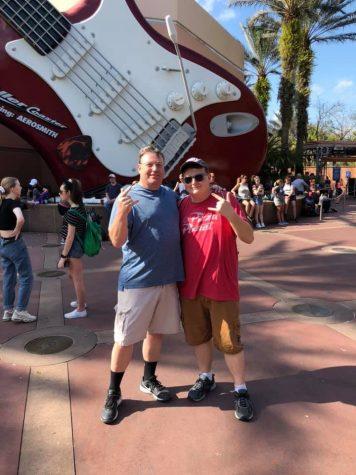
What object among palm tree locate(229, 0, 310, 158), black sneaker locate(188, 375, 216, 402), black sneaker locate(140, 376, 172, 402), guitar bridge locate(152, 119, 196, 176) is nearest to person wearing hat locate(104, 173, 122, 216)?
guitar bridge locate(152, 119, 196, 176)

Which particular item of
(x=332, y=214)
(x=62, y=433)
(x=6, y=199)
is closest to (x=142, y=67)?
(x=332, y=214)

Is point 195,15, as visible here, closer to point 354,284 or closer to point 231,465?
point 354,284

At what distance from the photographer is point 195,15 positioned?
19.1 m

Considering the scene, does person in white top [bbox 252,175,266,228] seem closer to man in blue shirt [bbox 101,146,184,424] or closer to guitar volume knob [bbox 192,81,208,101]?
guitar volume knob [bbox 192,81,208,101]

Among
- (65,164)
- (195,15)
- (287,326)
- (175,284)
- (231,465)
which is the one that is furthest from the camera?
(195,15)

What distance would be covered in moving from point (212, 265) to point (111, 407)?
3.89ft

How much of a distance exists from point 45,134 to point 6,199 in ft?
25.7

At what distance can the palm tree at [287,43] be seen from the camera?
825 inches

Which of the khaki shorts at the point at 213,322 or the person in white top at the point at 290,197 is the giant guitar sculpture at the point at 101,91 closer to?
the person in white top at the point at 290,197

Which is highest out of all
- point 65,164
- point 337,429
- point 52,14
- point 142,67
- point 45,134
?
point 52,14

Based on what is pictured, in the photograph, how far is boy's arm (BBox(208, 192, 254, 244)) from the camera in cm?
255

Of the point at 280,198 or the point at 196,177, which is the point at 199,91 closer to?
the point at 280,198

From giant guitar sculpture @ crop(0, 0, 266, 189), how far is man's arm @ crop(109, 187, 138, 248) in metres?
10.1

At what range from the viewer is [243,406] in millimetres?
2846
